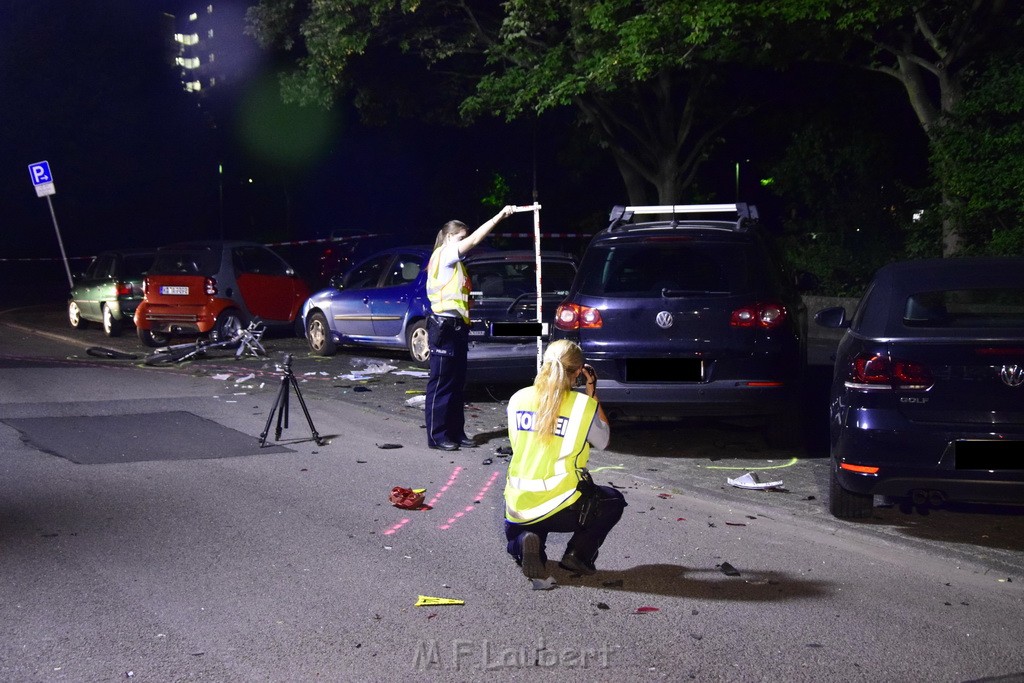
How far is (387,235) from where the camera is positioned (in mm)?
29156

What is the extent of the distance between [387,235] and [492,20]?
6114 millimetres

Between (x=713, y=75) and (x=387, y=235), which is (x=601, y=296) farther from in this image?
(x=387, y=235)

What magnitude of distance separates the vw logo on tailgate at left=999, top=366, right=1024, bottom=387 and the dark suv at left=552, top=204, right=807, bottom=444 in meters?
2.55

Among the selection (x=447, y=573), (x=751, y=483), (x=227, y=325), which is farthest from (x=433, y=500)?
(x=227, y=325)

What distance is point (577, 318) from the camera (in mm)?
8906

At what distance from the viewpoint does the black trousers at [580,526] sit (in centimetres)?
566

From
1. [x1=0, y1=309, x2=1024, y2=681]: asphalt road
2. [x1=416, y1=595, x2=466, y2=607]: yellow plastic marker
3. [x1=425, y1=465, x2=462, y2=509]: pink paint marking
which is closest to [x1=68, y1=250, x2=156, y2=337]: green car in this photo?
[x1=0, y1=309, x2=1024, y2=681]: asphalt road

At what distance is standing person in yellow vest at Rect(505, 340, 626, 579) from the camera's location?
5598 millimetres

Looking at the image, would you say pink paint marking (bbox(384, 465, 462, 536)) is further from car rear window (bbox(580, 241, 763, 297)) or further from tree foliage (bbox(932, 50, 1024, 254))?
tree foliage (bbox(932, 50, 1024, 254))

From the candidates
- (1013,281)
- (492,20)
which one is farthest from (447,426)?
(492,20)

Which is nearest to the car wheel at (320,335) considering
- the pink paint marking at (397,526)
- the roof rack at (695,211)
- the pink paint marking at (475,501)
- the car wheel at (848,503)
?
the roof rack at (695,211)

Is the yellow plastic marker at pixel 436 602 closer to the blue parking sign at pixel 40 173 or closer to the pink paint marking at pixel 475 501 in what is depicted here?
the pink paint marking at pixel 475 501

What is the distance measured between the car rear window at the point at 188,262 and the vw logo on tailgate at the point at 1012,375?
1356cm

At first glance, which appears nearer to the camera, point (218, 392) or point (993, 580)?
point (993, 580)
